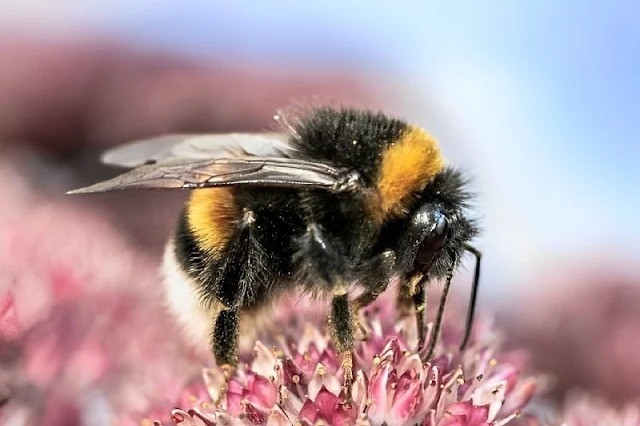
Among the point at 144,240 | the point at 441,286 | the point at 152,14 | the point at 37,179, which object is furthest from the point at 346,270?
the point at 152,14

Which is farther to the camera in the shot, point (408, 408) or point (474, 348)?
point (474, 348)

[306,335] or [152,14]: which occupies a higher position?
[306,335]

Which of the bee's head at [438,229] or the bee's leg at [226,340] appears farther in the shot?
the bee's leg at [226,340]

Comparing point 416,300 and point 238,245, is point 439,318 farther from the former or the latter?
point 238,245

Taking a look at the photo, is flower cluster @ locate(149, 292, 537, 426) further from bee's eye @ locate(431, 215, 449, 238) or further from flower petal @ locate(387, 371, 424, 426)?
bee's eye @ locate(431, 215, 449, 238)

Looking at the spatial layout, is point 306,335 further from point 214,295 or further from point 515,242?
point 515,242

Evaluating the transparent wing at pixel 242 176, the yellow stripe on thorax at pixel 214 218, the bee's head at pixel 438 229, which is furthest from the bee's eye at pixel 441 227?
the yellow stripe on thorax at pixel 214 218

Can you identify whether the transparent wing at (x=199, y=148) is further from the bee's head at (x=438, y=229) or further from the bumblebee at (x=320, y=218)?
the bee's head at (x=438, y=229)
